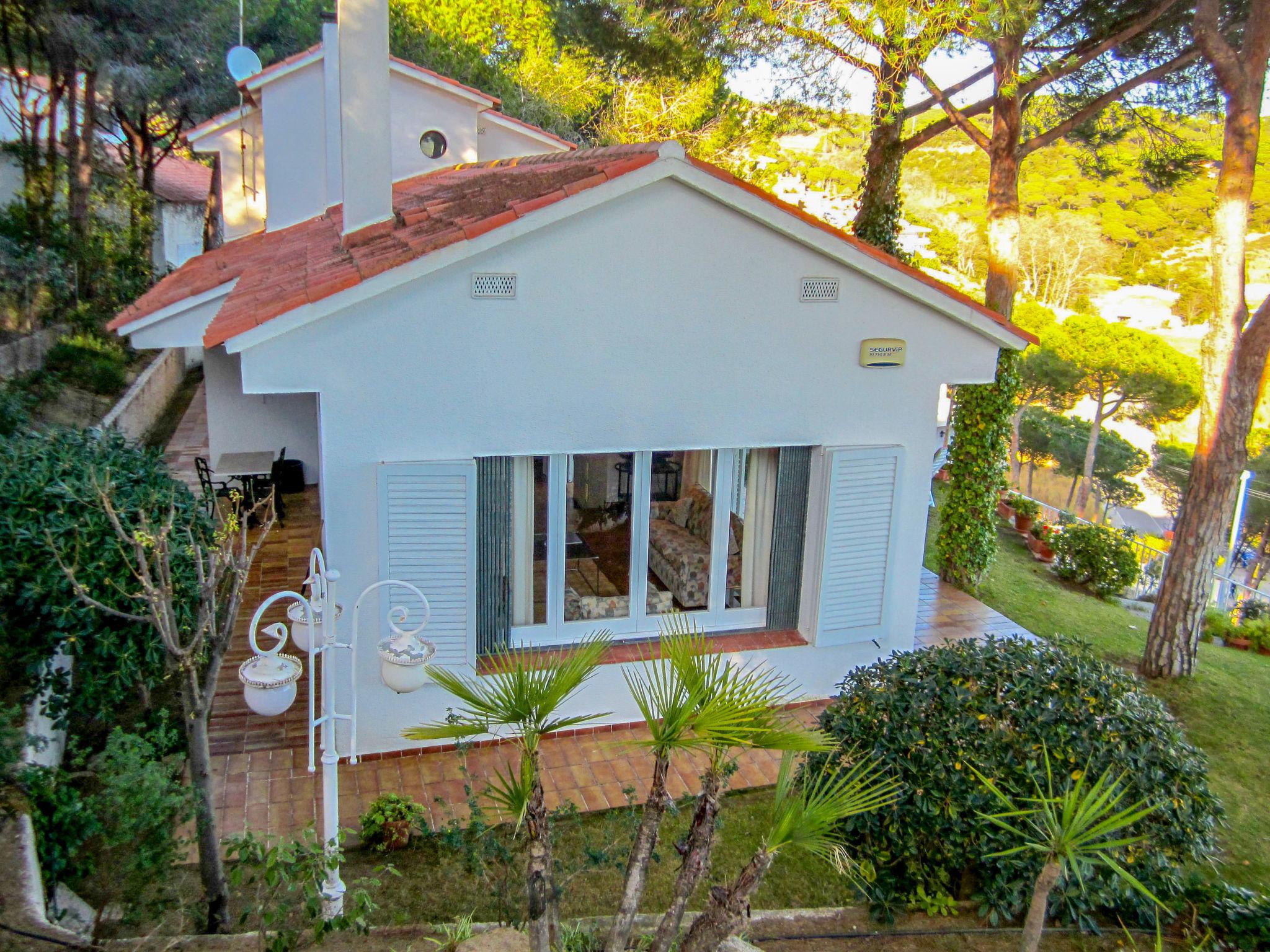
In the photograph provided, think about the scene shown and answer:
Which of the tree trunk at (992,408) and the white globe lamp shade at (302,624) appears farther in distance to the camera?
the tree trunk at (992,408)

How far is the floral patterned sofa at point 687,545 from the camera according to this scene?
994cm

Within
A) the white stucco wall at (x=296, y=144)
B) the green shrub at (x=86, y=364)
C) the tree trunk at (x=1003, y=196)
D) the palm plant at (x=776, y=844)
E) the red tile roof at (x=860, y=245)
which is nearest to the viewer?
the palm plant at (x=776, y=844)

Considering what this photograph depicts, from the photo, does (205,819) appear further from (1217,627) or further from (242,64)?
(1217,627)

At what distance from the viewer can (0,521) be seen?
23.8 feet

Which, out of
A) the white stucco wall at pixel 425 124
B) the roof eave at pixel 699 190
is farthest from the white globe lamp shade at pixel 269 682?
the white stucco wall at pixel 425 124

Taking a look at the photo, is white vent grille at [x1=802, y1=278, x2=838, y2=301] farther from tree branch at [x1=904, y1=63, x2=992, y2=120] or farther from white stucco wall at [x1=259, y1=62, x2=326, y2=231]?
white stucco wall at [x1=259, y1=62, x2=326, y2=231]

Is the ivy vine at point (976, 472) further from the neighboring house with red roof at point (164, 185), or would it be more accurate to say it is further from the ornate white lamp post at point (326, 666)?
the neighboring house with red roof at point (164, 185)

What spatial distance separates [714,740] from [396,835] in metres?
4.55

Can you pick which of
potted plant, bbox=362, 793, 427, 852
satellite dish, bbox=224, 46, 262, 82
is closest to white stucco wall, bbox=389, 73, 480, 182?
satellite dish, bbox=224, 46, 262, 82

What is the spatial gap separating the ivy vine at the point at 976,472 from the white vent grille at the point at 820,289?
20.9 feet

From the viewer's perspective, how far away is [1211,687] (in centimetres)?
1273

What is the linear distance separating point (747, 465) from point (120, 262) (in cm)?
2202

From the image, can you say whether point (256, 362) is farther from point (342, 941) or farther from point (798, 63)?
point (798, 63)

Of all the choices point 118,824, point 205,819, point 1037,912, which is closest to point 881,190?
point 1037,912
